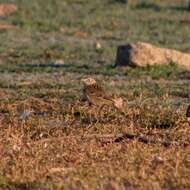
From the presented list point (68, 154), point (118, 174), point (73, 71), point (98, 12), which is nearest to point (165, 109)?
point (68, 154)

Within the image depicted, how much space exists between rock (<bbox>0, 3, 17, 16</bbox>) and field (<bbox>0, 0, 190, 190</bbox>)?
422 centimetres

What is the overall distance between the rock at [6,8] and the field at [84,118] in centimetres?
422

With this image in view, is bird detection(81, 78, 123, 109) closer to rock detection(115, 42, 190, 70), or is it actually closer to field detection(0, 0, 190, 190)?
field detection(0, 0, 190, 190)

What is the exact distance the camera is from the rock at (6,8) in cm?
2578

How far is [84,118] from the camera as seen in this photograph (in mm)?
8797

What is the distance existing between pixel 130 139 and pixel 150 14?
65.0 feet

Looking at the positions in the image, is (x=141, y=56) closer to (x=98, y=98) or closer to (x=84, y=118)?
(x=98, y=98)

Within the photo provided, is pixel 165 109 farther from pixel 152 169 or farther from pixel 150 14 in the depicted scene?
pixel 150 14

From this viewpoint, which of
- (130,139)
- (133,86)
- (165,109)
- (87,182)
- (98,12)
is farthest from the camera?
(98,12)

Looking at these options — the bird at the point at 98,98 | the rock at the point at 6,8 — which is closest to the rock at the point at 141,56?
the bird at the point at 98,98

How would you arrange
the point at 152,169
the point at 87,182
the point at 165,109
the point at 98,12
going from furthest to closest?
1. the point at 98,12
2. the point at 165,109
3. the point at 152,169
4. the point at 87,182

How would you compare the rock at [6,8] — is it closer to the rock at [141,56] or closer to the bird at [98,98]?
the rock at [141,56]

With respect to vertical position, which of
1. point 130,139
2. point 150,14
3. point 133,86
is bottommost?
point 150,14

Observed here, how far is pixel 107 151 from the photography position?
7211mm
